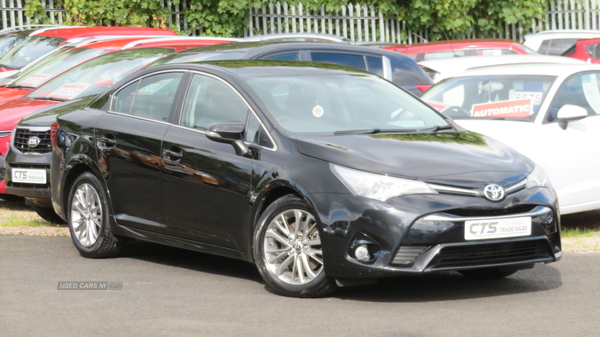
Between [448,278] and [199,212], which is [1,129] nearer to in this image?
[199,212]

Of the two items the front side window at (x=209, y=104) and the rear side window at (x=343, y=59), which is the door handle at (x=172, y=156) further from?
the rear side window at (x=343, y=59)

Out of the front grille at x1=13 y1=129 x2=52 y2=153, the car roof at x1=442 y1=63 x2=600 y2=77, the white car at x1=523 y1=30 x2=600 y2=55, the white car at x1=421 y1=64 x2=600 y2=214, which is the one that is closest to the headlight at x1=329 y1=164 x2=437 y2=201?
the white car at x1=421 y1=64 x2=600 y2=214

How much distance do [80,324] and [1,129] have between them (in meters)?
5.06

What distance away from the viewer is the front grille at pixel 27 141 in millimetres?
9367

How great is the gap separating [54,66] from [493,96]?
5.82 m

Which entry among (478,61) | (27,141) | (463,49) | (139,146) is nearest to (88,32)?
(478,61)

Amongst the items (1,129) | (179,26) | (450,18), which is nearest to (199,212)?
(1,129)

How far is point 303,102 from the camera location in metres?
6.88

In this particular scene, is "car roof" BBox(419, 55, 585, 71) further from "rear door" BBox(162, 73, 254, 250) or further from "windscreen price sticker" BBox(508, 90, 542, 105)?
"rear door" BBox(162, 73, 254, 250)

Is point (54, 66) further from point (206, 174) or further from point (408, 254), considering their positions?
point (408, 254)

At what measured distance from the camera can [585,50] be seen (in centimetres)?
2077

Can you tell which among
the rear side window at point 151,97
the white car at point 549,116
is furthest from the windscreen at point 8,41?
the rear side window at point 151,97

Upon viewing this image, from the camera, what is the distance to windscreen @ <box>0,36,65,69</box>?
15547 mm

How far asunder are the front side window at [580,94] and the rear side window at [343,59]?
278 centimetres
